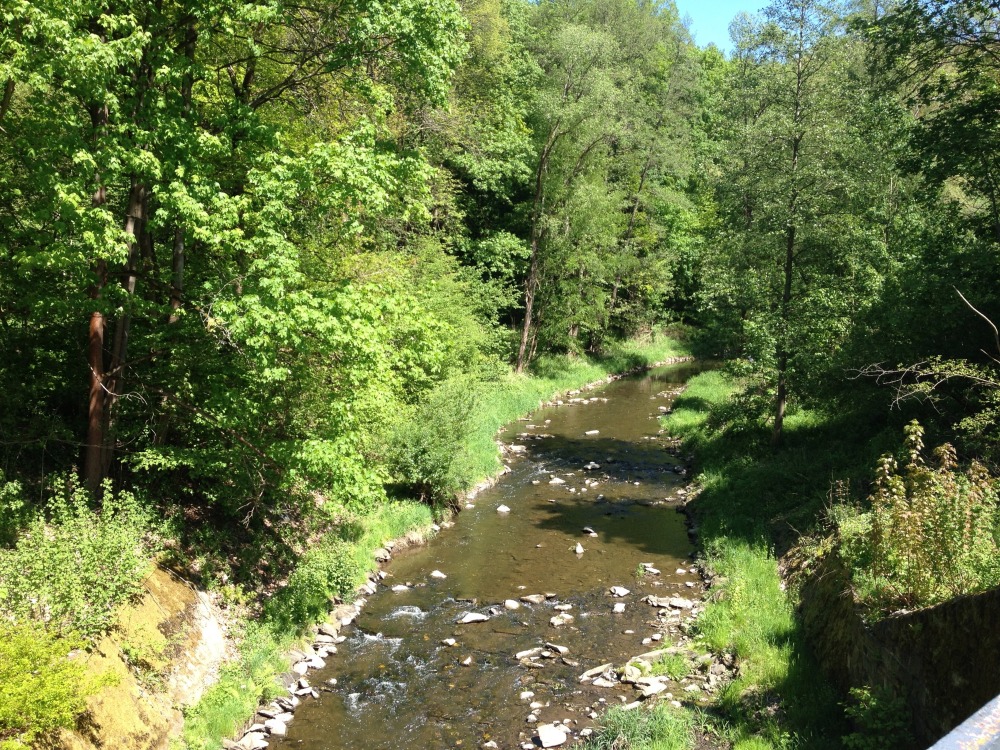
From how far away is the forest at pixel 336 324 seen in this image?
803 centimetres

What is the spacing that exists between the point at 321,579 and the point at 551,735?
4.92m

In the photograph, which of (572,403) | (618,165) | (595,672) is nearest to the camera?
(595,672)

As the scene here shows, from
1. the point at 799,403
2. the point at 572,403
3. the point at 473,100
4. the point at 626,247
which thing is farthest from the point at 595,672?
the point at 626,247

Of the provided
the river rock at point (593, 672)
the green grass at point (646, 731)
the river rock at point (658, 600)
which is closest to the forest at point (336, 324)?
the green grass at point (646, 731)

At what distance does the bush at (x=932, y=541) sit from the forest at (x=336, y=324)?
0.12 feet

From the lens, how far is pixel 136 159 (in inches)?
331

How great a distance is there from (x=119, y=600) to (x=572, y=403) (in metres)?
25.8

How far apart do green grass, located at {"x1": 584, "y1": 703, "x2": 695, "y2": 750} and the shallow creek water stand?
24.1 inches

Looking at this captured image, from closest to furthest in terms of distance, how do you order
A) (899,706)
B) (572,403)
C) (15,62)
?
(899,706), (15,62), (572,403)

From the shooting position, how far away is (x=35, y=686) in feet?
19.2

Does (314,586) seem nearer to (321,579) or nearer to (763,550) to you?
(321,579)

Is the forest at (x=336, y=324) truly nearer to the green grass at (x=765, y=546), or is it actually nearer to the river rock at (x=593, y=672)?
the green grass at (x=765, y=546)

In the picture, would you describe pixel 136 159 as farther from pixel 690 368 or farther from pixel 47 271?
pixel 690 368

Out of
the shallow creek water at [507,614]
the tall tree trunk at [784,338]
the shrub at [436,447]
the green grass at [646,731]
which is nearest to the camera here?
the green grass at [646,731]
